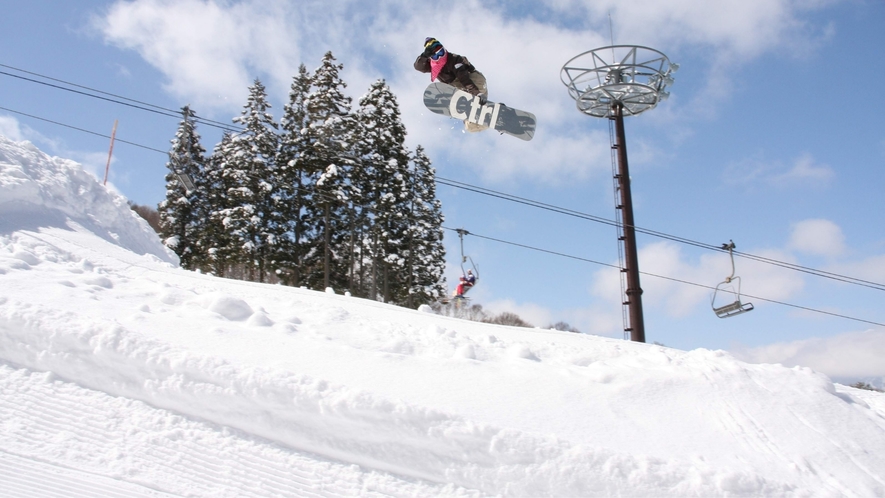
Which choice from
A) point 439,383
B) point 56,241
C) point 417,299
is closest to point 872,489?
point 439,383

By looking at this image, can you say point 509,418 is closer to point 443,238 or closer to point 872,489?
point 872,489

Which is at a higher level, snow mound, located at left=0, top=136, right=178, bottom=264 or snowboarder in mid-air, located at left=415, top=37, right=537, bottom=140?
snowboarder in mid-air, located at left=415, top=37, right=537, bottom=140

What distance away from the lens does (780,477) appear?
468cm

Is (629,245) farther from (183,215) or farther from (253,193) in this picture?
(183,215)

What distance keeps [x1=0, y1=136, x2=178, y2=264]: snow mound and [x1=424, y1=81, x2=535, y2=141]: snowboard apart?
21.2 ft

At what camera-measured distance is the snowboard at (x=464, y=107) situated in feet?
34.1

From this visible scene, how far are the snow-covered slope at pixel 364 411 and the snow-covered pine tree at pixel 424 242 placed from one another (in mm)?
21702

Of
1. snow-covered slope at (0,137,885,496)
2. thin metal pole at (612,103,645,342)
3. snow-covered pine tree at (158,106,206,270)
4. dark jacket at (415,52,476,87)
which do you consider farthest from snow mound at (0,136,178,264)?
snow-covered pine tree at (158,106,206,270)

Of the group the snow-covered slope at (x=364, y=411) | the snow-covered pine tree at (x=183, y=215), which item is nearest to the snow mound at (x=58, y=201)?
the snow-covered slope at (x=364, y=411)

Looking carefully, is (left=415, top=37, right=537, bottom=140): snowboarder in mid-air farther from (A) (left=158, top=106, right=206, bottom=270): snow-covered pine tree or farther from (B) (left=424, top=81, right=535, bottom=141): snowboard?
(A) (left=158, top=106, right=206, bottom=270): snow-covered pine tree

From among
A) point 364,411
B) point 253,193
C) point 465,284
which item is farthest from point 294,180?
point 364,411

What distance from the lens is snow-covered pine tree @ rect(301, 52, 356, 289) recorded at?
2730cm

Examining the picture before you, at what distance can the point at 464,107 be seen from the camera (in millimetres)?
10422

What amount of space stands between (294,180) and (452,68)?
2044 centimetres
